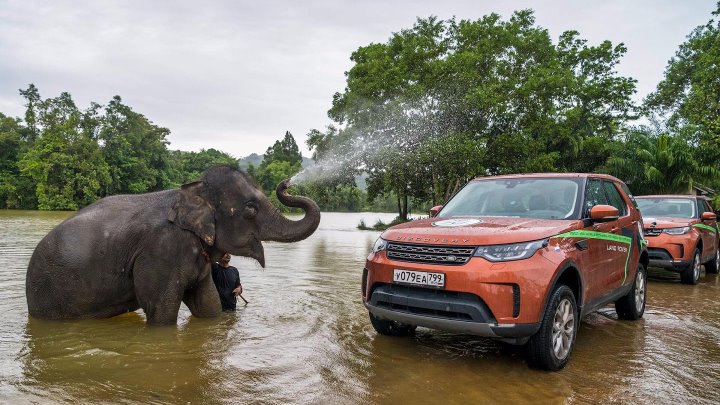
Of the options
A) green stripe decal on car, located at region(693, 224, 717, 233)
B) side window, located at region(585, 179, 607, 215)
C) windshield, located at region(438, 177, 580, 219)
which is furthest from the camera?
green stripe decal on car, located at region(693, 224, 717, 233)

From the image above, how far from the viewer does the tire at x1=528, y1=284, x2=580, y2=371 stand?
13.6 feet

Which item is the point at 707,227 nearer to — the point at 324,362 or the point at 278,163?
the point at 324,362

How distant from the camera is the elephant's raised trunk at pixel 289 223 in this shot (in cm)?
598

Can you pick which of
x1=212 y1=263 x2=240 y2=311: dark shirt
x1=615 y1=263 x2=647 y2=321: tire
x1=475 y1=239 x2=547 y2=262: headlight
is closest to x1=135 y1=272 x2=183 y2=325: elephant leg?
x1=212 y1=263 x2=240 y2=311: dark shirt

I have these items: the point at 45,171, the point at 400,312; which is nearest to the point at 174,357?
the point at 400,312

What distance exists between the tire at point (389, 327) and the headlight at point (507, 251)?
4.95 ft

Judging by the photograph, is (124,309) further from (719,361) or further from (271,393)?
(719,361)

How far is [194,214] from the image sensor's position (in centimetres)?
561

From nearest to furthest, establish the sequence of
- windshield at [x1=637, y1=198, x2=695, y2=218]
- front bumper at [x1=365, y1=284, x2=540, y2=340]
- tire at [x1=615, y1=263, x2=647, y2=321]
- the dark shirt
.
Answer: front bumper at [x1=365, y1=284, x2=540, y2=340]
tire at [x1=615, y1=263, x2=647, y2=321]
the dark shirt
windshield at [x1=637, y1=198, x2=695, y2=218]

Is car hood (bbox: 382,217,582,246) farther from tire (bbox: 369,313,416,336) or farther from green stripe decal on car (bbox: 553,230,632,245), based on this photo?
tire (bbox: 369,313,416,336)

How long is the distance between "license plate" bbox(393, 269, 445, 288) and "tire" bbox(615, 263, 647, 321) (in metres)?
3.39

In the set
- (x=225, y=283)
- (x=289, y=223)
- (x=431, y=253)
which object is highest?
(x=289, y=223)

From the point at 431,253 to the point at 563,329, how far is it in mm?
1348

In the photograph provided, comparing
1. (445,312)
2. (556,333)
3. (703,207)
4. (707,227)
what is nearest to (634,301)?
(556,333)
